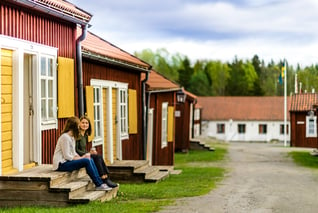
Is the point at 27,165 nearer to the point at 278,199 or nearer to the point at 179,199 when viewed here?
the point at 179,199

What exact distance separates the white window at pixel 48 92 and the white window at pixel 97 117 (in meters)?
3.51

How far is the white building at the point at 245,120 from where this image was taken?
6347 cm

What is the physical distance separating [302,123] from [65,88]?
35.1 m

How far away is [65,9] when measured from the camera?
11.3 meters

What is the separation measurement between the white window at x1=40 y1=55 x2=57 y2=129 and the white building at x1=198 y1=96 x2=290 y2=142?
52939mm

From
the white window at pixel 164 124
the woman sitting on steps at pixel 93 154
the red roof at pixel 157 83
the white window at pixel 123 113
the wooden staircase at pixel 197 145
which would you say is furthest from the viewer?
the wooden staircase at pixel 197 145

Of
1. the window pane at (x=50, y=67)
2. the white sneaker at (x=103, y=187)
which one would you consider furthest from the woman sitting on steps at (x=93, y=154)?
the window pane at (x=50, y=67)

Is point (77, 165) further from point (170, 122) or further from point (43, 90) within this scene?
point (170, 122)

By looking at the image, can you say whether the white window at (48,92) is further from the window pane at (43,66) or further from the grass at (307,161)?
the grass at (307,161)

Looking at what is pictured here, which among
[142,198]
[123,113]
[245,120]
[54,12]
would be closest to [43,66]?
[54,12]

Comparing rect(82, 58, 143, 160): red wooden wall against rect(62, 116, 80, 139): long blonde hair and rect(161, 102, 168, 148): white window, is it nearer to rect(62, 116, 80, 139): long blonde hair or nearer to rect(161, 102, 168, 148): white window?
rect(62, 116, 80, 139): long blonde hair

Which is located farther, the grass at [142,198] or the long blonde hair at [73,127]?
the long blonde hair at [73,127]

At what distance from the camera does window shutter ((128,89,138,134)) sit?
17891 millimetres

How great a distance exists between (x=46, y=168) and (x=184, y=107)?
90.2ft
